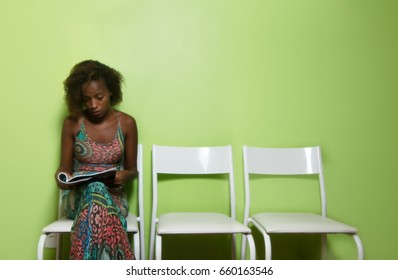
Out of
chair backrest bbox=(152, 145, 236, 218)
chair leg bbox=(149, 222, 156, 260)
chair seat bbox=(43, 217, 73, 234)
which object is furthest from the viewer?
chair backrest bbox=(152, 145, 236, 218)

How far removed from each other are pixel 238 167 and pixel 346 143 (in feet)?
1.89

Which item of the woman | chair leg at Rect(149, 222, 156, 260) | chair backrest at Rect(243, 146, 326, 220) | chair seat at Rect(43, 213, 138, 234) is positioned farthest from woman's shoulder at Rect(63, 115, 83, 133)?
chair backrest at Rect(243, 146, 326, 220)

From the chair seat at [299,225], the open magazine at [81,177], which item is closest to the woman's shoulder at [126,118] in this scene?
the open magazine at [81,177]

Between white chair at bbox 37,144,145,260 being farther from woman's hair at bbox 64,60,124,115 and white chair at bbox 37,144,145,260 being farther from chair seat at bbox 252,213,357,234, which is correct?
chair seat at bbox 252,213,357,234

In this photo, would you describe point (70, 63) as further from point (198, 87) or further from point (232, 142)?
point (232, 142)

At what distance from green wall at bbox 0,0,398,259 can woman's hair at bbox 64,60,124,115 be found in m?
0.17

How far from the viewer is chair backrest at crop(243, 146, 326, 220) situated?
1885mm

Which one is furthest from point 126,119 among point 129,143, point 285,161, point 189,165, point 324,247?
point 324,247

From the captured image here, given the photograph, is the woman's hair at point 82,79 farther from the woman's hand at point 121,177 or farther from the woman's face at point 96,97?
the woman's hand at point 121,177

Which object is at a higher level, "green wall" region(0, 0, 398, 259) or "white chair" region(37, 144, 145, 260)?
"green wall" region(0, 0, 398, 259)

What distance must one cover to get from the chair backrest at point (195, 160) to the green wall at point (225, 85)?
76mm

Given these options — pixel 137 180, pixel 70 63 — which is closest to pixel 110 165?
pixel 137 180
